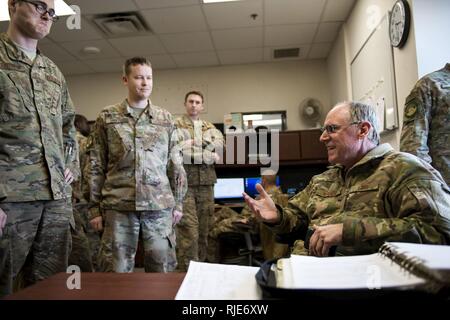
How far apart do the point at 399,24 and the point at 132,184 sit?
1870 mm

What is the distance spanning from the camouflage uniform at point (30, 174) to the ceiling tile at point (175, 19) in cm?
208

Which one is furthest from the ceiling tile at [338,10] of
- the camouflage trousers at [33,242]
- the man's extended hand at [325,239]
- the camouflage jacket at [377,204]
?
the camouflage trousers at [33,242]

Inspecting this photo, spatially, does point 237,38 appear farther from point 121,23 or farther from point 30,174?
point 30,174

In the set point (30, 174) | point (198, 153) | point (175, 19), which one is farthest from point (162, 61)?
point (30, 174)

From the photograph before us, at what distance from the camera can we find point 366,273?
1.73 ft

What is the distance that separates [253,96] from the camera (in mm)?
4566

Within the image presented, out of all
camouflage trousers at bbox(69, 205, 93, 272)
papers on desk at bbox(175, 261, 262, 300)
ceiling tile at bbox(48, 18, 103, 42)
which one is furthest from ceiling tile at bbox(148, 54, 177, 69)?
papers on desk at bbox(175, 261, 262, 300)

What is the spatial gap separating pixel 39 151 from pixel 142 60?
0.71 m

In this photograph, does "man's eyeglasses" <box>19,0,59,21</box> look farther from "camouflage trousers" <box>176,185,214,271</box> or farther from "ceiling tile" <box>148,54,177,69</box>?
"ceiling tile" <box>148,54,177,69</box>

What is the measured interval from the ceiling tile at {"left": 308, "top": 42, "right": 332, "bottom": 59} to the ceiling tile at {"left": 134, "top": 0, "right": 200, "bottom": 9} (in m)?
1.74

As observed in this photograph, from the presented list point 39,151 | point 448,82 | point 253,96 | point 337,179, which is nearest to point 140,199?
point 39,151

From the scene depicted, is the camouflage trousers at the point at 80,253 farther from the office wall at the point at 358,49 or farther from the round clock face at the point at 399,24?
the round clock face at the point at 399,24

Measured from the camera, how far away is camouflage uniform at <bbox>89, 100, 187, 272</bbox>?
1.52 metres

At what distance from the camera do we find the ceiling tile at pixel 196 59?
4195mm
